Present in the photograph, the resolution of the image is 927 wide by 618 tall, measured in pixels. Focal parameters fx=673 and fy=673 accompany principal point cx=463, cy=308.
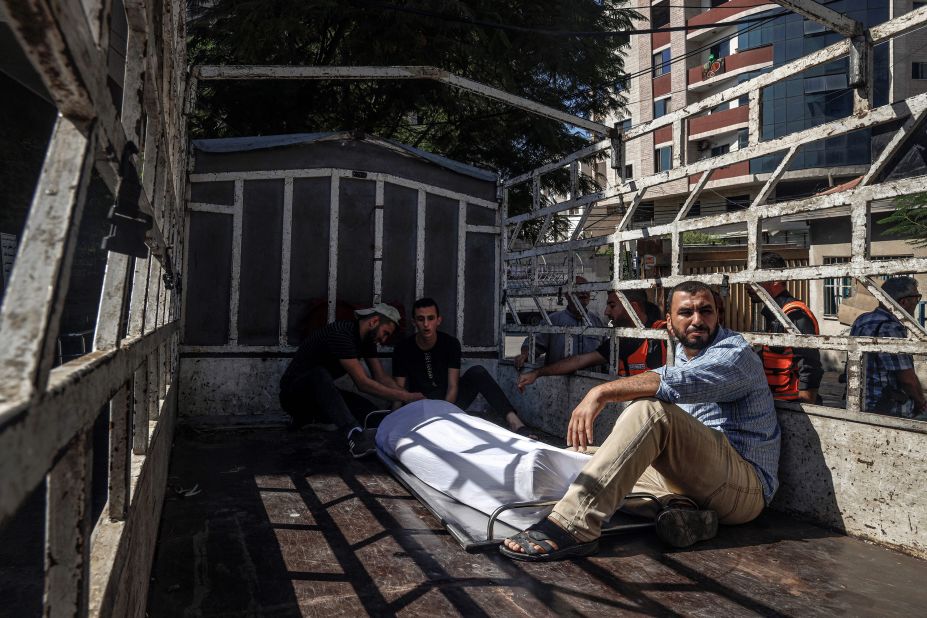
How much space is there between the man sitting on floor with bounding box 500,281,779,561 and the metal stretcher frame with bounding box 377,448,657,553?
0.13 meters

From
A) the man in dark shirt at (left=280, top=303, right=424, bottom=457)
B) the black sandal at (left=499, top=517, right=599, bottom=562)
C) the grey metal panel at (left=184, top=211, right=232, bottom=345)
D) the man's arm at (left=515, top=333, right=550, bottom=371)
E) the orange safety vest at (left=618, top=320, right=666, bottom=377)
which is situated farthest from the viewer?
the man's arm at (left=515, top=333, right=550, bottom=371)

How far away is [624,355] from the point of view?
5594mm

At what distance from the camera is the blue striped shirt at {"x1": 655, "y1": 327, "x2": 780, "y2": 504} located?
3334 millimetres

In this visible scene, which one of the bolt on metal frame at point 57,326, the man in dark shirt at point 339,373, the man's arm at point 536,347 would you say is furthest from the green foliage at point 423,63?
the bolt on metal frame at point 57,326

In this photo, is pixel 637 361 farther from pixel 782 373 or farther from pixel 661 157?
pixel 661 157

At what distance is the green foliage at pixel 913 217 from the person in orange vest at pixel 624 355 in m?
4.46

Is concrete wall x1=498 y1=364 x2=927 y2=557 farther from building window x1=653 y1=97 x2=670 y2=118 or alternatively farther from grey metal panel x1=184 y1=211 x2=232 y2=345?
building window x1=653 y1=97 x2=670 y2=118

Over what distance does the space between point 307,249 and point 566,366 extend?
2.88 meters

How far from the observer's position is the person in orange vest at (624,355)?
18.3 feet

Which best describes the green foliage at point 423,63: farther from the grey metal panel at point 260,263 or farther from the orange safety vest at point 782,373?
the orange safety vest at point 782,373

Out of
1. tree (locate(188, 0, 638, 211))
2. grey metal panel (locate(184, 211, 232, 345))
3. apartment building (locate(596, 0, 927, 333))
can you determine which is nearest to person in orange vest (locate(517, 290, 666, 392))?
grey metal panel (locate(184, 211, 232, 345))

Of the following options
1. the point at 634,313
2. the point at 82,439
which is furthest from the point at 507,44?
the point at 82,439

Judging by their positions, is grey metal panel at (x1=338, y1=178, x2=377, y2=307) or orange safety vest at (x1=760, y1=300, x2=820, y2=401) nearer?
orange safety vest at (x1=760, y1=300, x2=820, y2=401)

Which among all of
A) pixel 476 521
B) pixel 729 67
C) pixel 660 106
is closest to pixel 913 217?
pixel 476 521
